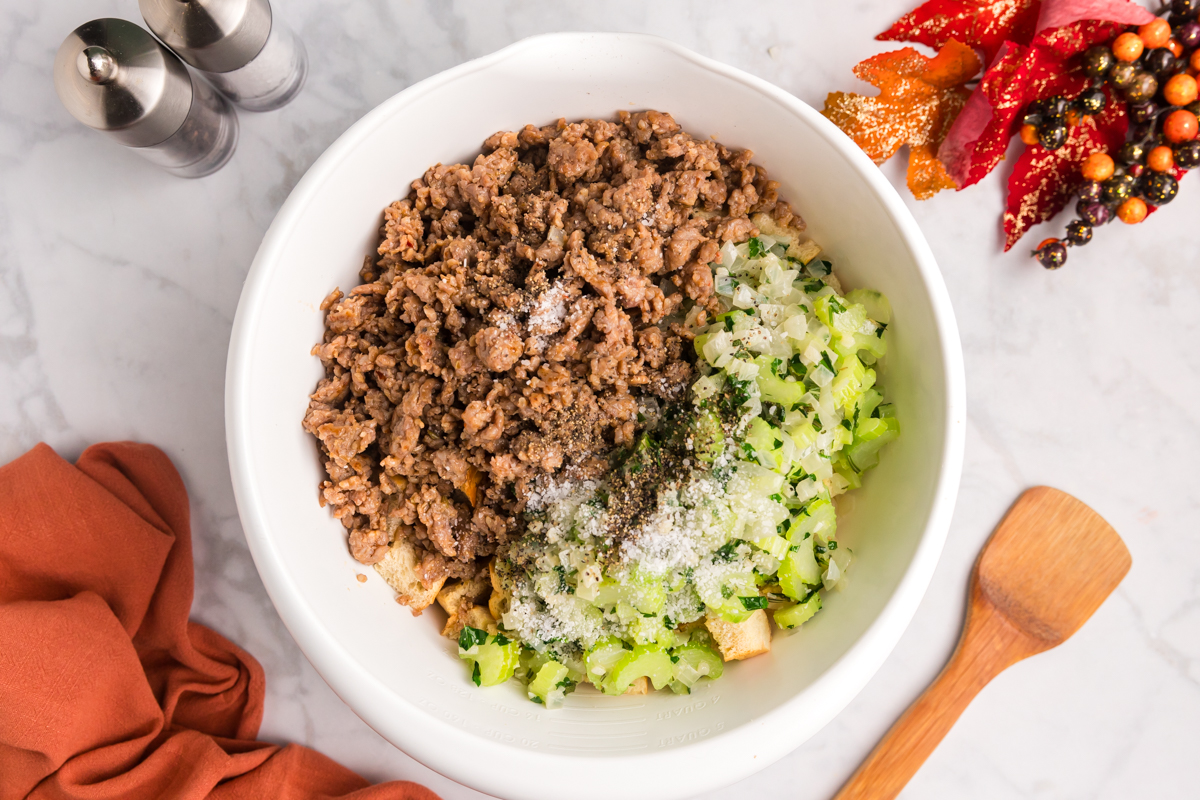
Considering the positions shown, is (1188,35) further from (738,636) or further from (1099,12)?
(738,636)

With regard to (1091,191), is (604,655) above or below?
below

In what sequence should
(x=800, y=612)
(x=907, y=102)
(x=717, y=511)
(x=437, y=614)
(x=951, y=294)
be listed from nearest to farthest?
1. (x=717, y=511)
2. (x=800, y=612)
3. (x=437, y=614)
4. (x=907, y=102)
5. (x=951, y=294)

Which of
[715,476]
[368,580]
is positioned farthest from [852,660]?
[368,580]

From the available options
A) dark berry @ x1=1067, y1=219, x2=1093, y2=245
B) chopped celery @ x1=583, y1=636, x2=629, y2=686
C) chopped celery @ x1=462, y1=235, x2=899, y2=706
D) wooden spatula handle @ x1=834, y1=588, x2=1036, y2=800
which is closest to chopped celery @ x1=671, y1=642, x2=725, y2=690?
chopped celery @ x1=462, y1=235, x2=899, y2=706

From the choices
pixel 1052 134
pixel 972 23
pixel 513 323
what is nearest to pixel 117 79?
pixel 513 323

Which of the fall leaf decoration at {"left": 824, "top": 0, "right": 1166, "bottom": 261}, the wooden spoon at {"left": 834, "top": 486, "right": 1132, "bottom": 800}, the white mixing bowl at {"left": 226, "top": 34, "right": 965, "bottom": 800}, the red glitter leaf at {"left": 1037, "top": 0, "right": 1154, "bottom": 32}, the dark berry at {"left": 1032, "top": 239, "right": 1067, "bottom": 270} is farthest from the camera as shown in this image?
the wooden spoon at {"left": 834, "top": 486, "right": 1132, "bottom": 800}

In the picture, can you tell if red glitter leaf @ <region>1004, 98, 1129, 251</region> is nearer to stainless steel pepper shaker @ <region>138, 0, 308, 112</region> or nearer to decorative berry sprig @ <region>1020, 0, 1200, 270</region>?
decorative berry sprig @ <region>1020, 0, 1200, 270</region>
